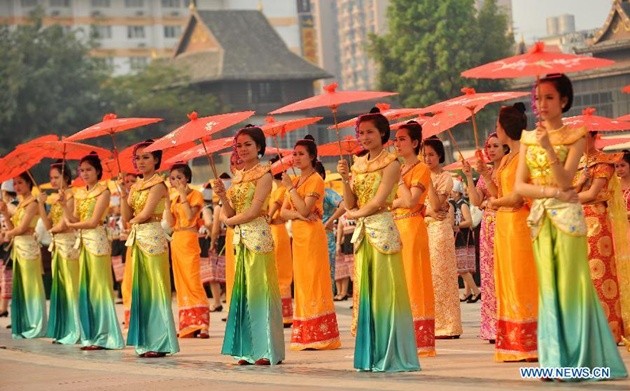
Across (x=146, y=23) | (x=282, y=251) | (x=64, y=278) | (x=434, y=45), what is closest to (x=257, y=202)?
(x=64, y=278)

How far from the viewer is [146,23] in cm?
9444

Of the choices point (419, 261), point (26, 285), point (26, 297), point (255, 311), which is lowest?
point (26, 297)

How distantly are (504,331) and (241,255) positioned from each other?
225 cm

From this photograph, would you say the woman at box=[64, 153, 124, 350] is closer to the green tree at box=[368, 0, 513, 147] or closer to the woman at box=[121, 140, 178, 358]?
the woman at box=[121, 140, 178, 358]

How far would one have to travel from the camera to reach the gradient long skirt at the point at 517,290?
11.3 metres

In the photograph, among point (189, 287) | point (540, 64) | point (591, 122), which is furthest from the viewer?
point (189, 287)

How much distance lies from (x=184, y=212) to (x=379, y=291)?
589cm

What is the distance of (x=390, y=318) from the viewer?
36.7 ft

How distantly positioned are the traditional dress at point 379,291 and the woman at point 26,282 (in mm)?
6743

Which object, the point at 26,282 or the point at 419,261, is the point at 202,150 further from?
the point at 26,282

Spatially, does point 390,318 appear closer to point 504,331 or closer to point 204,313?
point 504,331

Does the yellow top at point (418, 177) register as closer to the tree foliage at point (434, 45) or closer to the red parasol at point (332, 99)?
the red parasol at point (332, 99)

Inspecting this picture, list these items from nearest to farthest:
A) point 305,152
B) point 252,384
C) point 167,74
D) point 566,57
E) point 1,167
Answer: point 566,57, point 252,384, point 305,152, point 1,167, point 167,74

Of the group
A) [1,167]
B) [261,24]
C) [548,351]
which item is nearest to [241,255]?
[548,351]
